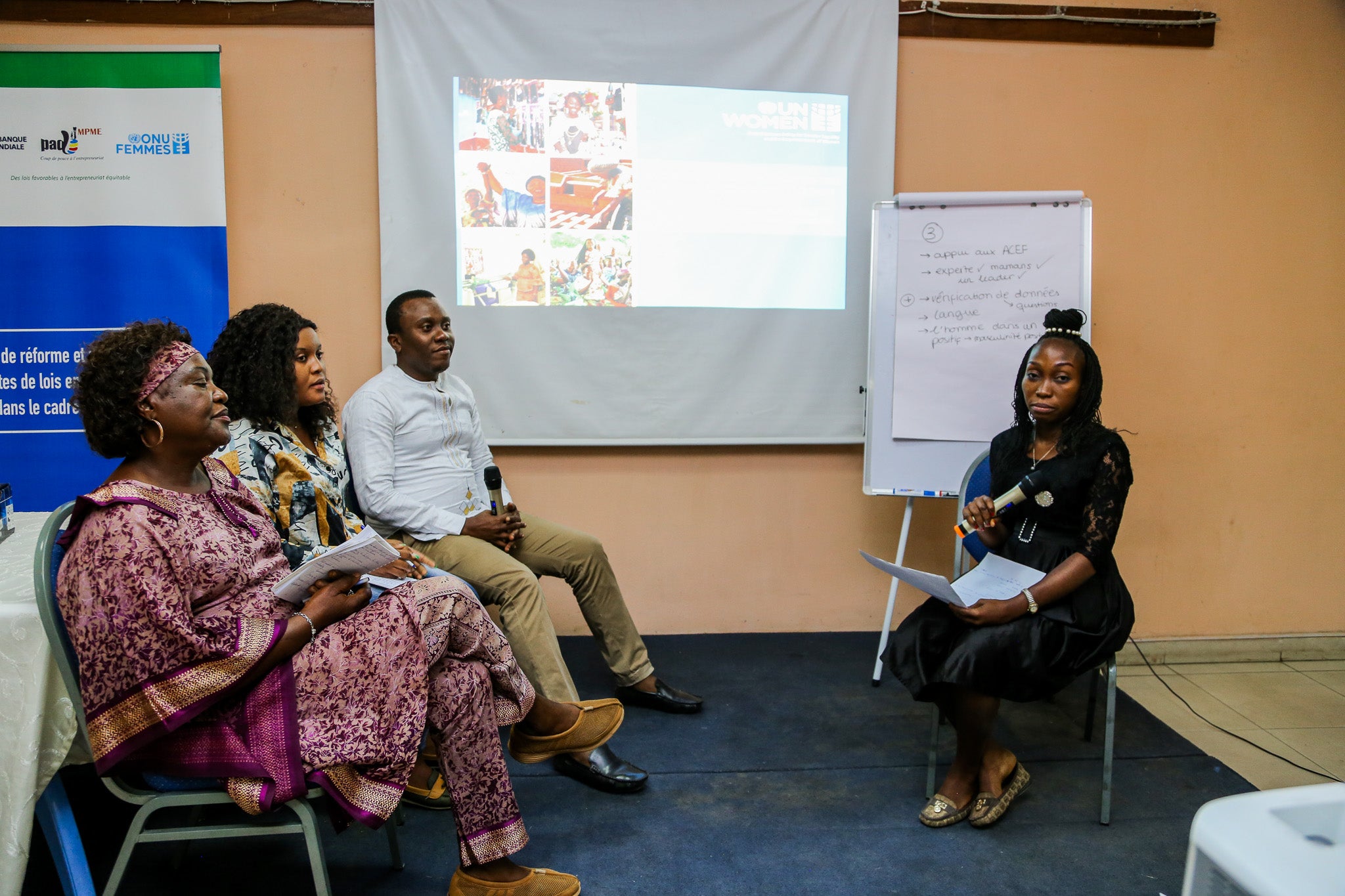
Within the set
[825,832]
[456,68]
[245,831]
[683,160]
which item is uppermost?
[456,68]

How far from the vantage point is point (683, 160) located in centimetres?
321

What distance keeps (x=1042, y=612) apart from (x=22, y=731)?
2138mm

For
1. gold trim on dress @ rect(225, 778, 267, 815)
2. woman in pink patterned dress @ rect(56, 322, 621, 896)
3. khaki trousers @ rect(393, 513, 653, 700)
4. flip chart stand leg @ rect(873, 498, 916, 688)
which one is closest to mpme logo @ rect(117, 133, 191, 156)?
khaki trousers @ rect(393, 513, 653, 700)

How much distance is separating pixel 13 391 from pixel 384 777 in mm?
2459

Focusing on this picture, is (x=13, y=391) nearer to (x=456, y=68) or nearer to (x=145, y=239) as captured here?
(x=145, y=239)

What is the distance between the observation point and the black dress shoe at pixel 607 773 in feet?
7.50

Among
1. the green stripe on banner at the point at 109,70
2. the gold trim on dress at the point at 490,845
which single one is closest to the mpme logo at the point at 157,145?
the green stripe on banner at the point at 109,70

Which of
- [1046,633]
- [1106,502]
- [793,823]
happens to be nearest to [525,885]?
[793,823]

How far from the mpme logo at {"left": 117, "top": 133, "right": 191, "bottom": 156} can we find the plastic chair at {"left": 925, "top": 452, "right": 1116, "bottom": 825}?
9.32 ft

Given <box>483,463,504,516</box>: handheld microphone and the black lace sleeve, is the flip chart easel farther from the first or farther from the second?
<box>483,463,504,516</box>: handheld microphone

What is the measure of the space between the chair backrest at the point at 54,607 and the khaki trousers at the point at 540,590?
107 cm

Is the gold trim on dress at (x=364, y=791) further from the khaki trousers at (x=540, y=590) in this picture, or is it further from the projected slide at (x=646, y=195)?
the projected slide at (x=646, y=195)

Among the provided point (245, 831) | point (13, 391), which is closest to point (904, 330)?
point (245, 831)

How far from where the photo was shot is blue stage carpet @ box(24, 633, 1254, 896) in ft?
6.27
